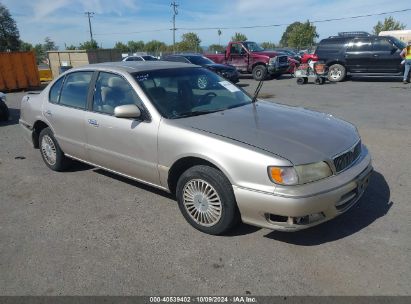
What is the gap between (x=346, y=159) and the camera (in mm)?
3324

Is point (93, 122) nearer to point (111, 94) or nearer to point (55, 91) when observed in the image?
point (111, 94)

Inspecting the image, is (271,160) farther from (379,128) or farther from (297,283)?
(379,128)

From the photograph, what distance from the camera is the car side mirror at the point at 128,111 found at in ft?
12.1

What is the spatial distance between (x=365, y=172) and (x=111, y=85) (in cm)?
289

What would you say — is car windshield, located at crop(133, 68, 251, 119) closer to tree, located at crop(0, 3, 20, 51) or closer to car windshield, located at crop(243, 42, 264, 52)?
car windshield, located at crop(243, 42, 264, 52)

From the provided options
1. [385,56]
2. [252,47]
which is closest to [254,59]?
[252,47]

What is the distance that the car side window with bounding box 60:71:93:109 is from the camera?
4.58m

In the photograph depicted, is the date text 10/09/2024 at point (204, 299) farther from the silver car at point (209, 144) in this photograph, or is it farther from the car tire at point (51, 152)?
the car tire at point (51, 152)

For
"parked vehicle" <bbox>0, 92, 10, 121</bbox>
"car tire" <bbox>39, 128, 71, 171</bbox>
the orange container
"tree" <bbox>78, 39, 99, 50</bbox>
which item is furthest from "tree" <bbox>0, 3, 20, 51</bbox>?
"car tire" <bbox>39, 128, 71, 171</bbox>

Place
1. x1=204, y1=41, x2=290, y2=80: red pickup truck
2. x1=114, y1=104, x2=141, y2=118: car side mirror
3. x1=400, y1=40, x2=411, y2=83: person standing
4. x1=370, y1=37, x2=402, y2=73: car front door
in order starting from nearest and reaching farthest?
x1=114, y1=104, x2=141, y2=118: car side mirror, x1=400, y1=40, x2=411, y2=83: person standing, x1=370, y1=37, x2=402, y2=73: car front door, x1=204, y1=41, x2=290, y2=80: red pickup truck

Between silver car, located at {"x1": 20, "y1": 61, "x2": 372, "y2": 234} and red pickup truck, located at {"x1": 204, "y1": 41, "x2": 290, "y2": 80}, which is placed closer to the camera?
silver car, located at {"x1": 20, "y1": 61, "x2": 372, "y2": 234}

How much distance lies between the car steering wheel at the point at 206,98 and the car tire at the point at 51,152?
7.44 ft

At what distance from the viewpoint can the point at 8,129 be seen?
8.88 metres

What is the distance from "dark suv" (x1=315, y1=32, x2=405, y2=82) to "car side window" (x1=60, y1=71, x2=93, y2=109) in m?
14.4
